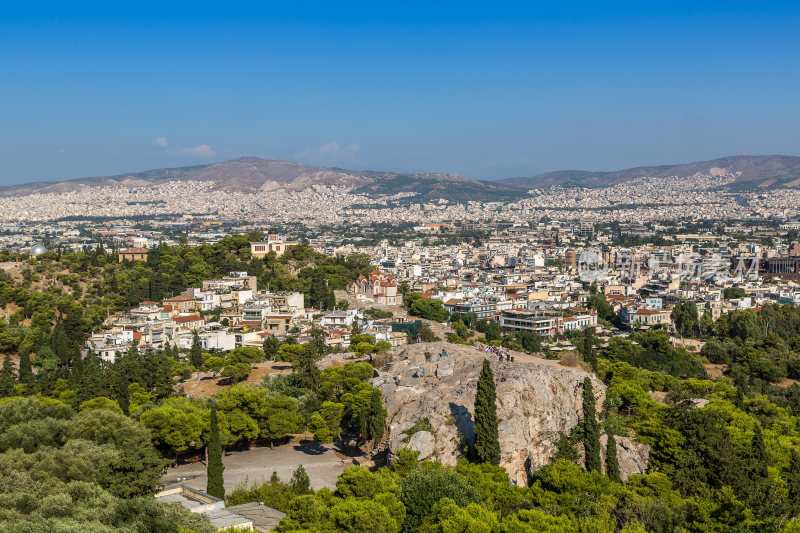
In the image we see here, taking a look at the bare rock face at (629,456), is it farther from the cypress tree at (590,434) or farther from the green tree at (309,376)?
the green tree at (309,376)

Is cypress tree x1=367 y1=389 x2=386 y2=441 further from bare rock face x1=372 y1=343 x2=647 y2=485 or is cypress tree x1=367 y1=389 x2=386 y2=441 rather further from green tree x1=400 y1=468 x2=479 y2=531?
green tree x1=400 y1=468 x2=479 y2=531

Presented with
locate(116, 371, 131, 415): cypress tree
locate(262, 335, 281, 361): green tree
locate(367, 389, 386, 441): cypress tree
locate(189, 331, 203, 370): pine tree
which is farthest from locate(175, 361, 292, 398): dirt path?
locate(367, 389, 386, 441): cypress tree

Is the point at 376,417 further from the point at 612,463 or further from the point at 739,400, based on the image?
the point at 739,400

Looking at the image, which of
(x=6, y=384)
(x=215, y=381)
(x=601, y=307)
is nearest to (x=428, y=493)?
(x=215, y=381)

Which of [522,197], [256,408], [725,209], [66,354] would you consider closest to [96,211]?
[522,197]

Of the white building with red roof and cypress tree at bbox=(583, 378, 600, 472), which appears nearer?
cypress tree at bbox=(583, 378, 600, 472)

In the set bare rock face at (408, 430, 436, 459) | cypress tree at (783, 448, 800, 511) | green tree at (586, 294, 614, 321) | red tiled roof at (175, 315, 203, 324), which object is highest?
bare rock face at (408, 430, 436, 459)

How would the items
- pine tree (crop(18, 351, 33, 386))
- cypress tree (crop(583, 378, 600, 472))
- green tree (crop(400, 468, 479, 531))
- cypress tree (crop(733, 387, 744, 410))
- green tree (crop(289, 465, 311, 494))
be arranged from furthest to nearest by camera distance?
pine tree (crop(18, 351, 33, 386)) → cypress tree (crop(733, 387, 744, 410)) → cypress tree (crop(583, 378, 600, 472)) → green tree (crop(289, 465, 311, 494)) → green tree (crop(400, 468, 479, 531))
